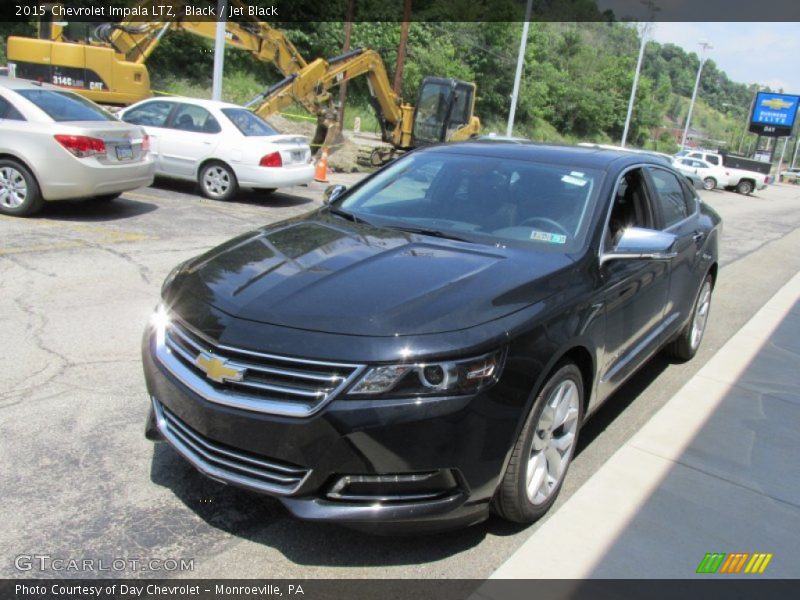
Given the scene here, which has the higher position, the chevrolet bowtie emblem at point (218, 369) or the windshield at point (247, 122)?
the windshield at point (247, 122)

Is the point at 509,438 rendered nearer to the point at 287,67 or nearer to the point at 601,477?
the point at 601,477

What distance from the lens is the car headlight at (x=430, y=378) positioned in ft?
8.78

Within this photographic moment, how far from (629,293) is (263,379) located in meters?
2.23

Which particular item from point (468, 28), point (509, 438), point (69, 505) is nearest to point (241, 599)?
point (69, 505)

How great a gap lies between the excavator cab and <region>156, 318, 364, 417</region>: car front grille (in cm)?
1976

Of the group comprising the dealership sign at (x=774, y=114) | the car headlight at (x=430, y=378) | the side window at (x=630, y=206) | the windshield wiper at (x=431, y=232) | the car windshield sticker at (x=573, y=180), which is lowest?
the car headlight at (x=430, y=378)

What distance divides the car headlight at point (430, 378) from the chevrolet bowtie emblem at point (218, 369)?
0.47m

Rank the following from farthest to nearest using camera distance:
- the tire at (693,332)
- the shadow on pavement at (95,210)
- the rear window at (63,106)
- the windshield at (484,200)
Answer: the shadow on pavement at (95,210), the rear window at (63,106), the tire at (693,332), the windshield at (484,200)

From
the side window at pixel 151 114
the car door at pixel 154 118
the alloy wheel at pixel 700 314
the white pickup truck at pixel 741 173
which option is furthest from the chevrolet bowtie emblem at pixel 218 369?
the white pickup truck at pixel 741 173

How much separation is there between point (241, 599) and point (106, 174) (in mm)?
7468

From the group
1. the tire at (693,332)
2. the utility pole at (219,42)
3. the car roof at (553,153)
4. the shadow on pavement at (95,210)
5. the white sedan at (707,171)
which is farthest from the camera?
the white sedan at (707,171)

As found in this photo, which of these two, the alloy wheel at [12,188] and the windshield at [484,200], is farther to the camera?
the alloy wheel at [12,188]

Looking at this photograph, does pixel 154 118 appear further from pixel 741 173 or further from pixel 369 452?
pixel 741 173

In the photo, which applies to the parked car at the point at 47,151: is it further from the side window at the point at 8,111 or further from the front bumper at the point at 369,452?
the front bumper at the point at 369,452
